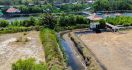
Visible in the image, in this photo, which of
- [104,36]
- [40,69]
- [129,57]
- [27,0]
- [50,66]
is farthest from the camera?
[27,0]

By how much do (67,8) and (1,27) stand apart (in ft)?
109

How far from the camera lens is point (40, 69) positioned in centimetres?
1324

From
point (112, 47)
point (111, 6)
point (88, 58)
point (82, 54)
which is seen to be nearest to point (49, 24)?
point (112, 47)

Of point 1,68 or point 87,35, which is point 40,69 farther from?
point 87,35

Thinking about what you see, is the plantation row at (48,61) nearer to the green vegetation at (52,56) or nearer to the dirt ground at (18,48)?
the green vegetation at (52,56)

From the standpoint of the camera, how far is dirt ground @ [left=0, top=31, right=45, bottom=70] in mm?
21312

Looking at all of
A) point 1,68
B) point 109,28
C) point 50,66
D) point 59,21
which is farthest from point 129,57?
point 59,21

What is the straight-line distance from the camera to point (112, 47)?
2564 cm

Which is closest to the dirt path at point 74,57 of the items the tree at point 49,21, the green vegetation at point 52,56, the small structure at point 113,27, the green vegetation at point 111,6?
the green vegetation at point 52,56

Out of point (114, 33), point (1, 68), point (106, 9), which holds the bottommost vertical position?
point (106, 9)

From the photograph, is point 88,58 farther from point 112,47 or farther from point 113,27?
point 113,27

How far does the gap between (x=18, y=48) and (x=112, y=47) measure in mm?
8783

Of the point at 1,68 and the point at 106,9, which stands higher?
the point at 1,68

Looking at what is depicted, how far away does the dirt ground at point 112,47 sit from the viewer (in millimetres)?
20500
